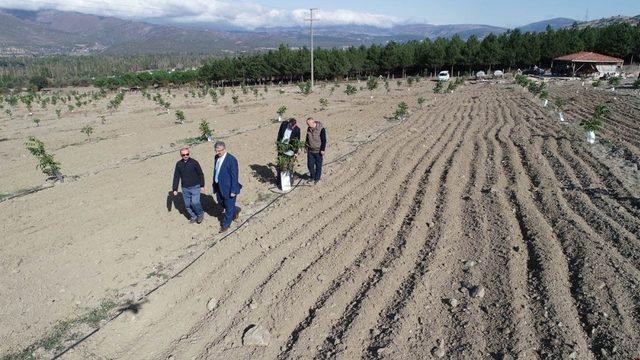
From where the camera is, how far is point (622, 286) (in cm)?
445

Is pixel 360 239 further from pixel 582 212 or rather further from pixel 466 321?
pixel 582 212

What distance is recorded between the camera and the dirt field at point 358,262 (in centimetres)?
415

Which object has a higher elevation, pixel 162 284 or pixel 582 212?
pixel 582 212

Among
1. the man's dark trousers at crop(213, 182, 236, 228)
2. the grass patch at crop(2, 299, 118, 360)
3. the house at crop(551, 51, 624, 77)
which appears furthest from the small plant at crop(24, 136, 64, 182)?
the house at crop(551, 51, 624, 77)

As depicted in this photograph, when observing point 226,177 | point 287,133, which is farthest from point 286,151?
point 226,177

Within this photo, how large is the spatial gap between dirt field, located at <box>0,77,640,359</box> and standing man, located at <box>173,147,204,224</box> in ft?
1.34

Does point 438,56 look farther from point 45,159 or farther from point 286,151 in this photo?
point 45,159

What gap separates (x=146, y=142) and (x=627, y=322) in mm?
15447

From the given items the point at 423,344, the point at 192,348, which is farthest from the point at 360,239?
the point at 192,348

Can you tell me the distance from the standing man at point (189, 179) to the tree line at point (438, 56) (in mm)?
51710

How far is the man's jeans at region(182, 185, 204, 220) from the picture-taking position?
23.1 feet

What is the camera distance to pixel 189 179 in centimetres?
693

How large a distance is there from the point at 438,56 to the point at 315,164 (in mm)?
51323

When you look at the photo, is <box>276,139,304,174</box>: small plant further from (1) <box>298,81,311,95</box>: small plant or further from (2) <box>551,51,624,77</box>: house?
(2) <box>551,51,624,77</box>: house
